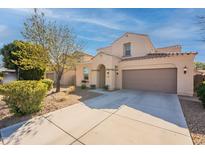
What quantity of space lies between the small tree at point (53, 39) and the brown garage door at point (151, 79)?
6.25m

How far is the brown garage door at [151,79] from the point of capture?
1058 centimetres

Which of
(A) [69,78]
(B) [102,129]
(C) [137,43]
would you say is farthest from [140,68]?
(A) [69,78]

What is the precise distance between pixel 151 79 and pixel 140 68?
5.27 ft

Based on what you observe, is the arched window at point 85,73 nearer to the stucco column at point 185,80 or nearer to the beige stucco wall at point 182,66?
the beige stucco wall at point 182,66

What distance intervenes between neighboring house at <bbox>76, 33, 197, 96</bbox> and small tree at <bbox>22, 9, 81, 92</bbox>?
453 cm

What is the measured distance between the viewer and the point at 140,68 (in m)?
12.3

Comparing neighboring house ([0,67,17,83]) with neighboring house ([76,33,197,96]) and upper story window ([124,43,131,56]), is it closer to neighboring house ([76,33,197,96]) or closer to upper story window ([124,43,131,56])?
neighboring house ([76,33,197,96])

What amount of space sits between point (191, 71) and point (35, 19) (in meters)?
12.9

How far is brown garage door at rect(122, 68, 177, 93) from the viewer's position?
10.6m

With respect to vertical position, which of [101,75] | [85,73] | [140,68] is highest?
[140,68]

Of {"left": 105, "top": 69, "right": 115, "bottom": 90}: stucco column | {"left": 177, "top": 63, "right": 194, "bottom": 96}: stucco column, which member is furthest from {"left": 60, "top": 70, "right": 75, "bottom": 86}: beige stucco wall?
{"left": 177, "top": 63, "right": 194, "bottom": 96}: stucco column

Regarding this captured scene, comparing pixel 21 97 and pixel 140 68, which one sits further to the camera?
pixel 140 68

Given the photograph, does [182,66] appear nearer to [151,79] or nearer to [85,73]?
[151,79]
